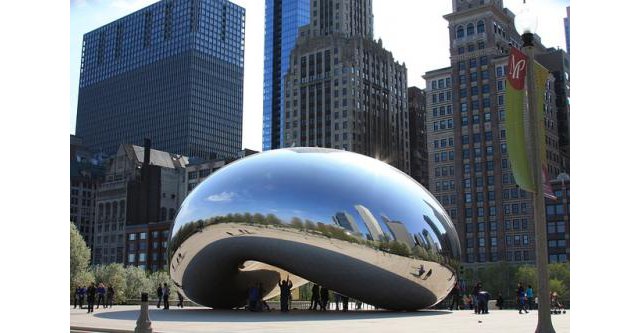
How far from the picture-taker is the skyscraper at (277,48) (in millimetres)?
161250

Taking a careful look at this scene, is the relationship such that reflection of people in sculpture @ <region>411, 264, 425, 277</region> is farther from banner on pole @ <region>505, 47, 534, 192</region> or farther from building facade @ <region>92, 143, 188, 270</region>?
building facade @ <region>92, 143, 188, 270</region>

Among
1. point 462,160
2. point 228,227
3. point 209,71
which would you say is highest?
point 209,71

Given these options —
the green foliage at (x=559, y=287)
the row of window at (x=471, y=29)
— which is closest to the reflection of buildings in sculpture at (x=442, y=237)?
the green foliage at (x=559, y=287)

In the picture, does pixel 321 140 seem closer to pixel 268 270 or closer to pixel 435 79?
pixel 435 79

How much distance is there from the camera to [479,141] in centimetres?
10638

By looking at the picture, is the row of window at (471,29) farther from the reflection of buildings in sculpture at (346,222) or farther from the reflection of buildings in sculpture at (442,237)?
the reflection of buildings in sculpture at (346,222)

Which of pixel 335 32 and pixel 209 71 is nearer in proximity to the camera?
pixel 335 32

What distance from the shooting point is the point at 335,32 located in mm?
131125

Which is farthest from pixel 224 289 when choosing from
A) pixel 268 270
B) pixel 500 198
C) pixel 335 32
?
pixel 335 32

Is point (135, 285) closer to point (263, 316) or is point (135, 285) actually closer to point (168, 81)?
point (263, 316)

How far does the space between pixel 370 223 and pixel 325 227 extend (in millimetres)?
1071

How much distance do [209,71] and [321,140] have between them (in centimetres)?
4762

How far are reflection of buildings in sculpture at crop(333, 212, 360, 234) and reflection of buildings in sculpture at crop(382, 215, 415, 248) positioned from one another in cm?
76

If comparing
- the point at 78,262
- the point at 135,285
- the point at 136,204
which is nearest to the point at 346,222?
the point at 78,262
